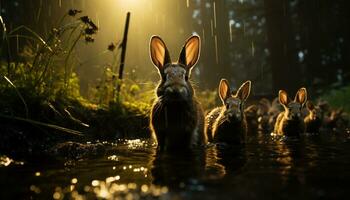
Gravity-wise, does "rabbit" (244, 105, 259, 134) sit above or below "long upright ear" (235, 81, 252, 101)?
below

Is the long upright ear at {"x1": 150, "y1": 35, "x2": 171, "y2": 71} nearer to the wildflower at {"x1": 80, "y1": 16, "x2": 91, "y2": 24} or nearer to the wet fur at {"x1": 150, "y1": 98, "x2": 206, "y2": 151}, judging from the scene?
the wet fur at {"x1": 150, "y1": 98, "x2": 206, "y2": 151}

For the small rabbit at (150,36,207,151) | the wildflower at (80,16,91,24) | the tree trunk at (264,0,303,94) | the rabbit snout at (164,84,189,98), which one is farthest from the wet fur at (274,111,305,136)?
the tree trunk at (264,0,303,94)

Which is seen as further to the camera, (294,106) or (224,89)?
(294,106)

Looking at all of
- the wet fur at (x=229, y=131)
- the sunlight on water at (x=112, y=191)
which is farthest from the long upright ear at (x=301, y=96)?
the sunlight on water at (x=112, y=191)

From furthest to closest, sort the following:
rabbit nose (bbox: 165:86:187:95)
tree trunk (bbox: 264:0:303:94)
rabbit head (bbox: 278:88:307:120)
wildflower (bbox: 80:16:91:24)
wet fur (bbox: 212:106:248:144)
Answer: tree trunk (bbox: 264:0:303:94) < rabbit head (bbox: 278:88:307:120) < wet fur (bbox: 212:106:248:144) < wildflower (bbox: 80:16:91:24) < rabbit nose (bbox: 165:86:187:95)

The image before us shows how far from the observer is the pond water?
322cm

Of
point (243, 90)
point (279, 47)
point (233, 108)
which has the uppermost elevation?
point (279, 47)

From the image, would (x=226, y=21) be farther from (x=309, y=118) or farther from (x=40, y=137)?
(x=40, y=137)

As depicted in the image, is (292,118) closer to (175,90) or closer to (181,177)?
(175,90)

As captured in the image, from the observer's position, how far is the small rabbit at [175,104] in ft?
19.3

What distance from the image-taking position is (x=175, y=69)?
6.10 meters

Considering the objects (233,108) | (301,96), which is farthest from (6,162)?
(301,96)

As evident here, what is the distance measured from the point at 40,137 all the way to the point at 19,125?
1.30ft

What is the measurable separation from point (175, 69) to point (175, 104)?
48 cm
